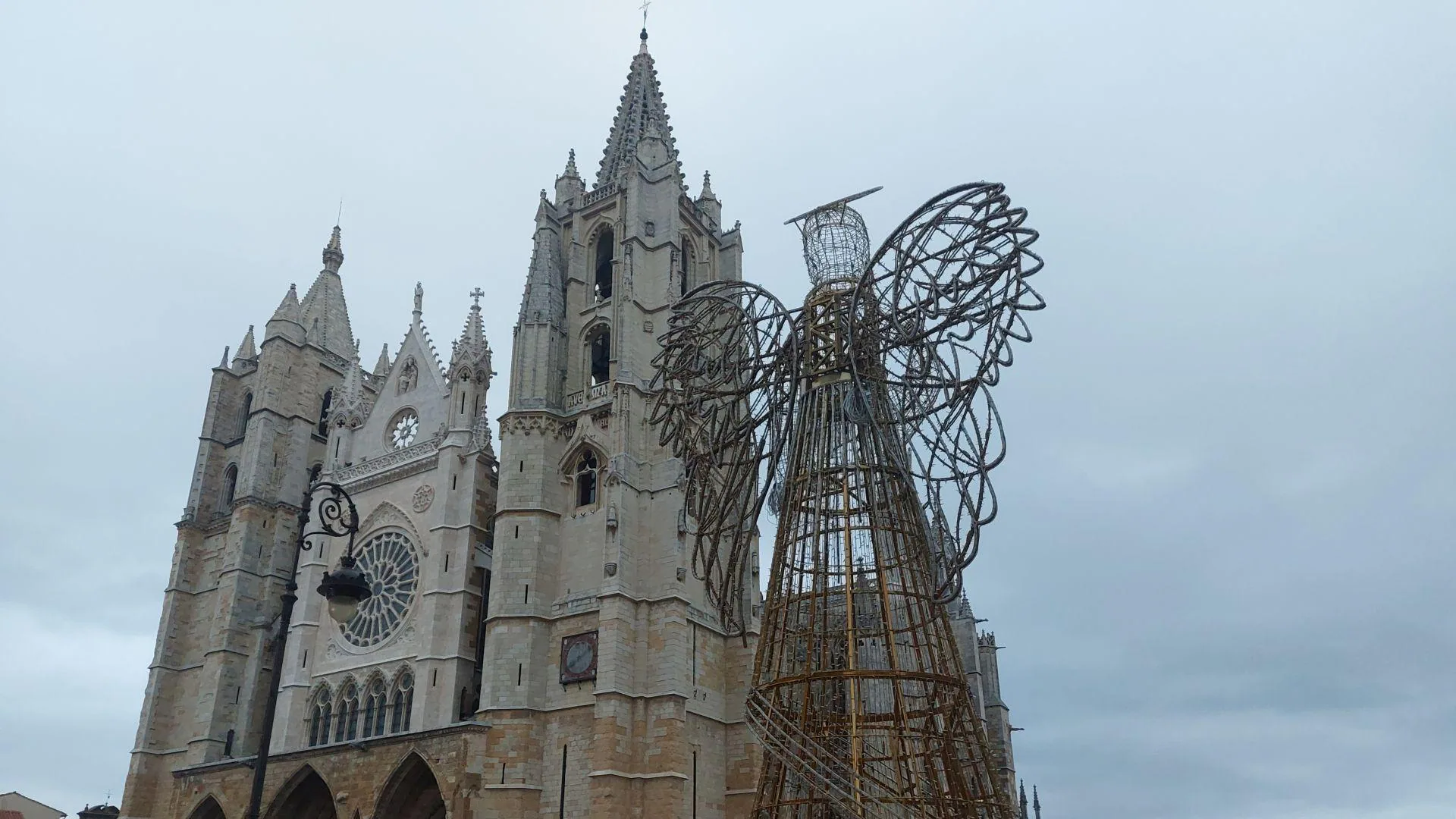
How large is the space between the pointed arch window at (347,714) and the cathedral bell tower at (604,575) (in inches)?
225

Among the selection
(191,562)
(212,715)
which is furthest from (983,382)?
(191,562)

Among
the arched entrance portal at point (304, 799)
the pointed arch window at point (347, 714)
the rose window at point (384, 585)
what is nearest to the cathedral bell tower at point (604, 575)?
the rose window at point (384, 585)

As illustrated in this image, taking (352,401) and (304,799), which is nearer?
(304,799)

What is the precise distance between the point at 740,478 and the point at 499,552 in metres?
15.4

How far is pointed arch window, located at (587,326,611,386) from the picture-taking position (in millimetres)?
34750

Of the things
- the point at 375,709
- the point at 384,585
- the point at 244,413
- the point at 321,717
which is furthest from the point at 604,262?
the point at 244,413

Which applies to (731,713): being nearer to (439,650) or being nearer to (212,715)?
(439,650)

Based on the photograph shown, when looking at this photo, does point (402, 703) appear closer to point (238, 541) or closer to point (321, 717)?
point (321, 717)

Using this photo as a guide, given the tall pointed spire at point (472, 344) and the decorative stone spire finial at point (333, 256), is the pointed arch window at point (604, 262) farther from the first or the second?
the decorative stone spire finial at point (333, 256)

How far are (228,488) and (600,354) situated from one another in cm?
1797

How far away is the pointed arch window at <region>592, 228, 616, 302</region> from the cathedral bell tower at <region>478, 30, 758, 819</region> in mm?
270

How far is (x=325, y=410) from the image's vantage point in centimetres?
4344

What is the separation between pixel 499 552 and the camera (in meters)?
30.5

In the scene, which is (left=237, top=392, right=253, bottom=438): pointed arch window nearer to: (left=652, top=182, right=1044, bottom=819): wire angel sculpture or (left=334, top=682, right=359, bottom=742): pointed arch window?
(left=334, top=682, right=359, bottom=742): pointed arch window
